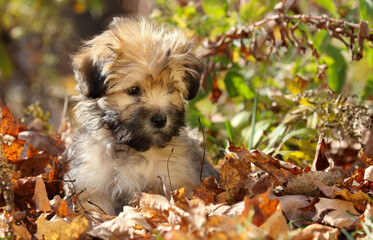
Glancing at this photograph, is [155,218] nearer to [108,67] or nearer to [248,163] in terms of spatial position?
[248,163]

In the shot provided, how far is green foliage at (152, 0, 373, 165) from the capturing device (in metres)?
4.29

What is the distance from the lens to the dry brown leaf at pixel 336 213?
8.57 feet

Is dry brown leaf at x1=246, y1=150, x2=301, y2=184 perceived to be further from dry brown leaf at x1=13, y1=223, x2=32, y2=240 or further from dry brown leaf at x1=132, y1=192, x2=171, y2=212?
dry brown leaf at x1=13, y1=223, x2=32, y2=240

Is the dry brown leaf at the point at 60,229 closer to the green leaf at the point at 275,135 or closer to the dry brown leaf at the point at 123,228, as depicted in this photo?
the dry brown leaf at the point at 123,228

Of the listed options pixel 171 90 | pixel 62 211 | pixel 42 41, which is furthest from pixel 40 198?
pixel 42 41

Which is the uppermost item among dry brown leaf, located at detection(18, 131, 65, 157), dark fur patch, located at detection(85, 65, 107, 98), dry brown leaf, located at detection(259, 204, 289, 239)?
dark fur patch, located at detection(85, 65, 107, 98)

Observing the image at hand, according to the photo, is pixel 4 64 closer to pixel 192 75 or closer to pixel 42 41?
pixel 42 41

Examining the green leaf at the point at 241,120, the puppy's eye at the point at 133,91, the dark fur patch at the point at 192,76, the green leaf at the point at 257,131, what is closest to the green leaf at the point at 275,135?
the green leaf at the point at 257,131

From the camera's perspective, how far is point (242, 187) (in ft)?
9.71

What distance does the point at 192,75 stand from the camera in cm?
383

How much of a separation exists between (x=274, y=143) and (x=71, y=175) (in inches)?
81.9

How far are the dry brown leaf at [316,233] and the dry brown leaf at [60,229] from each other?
1.21 m

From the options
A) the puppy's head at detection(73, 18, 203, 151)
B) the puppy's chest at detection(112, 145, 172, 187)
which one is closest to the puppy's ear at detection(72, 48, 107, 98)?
the puppy's head at detection(73, 18, 203, 151)

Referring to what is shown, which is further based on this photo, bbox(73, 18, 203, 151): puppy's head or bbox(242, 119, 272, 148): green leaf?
bbox(242, 119, 272, 148): green leaf
